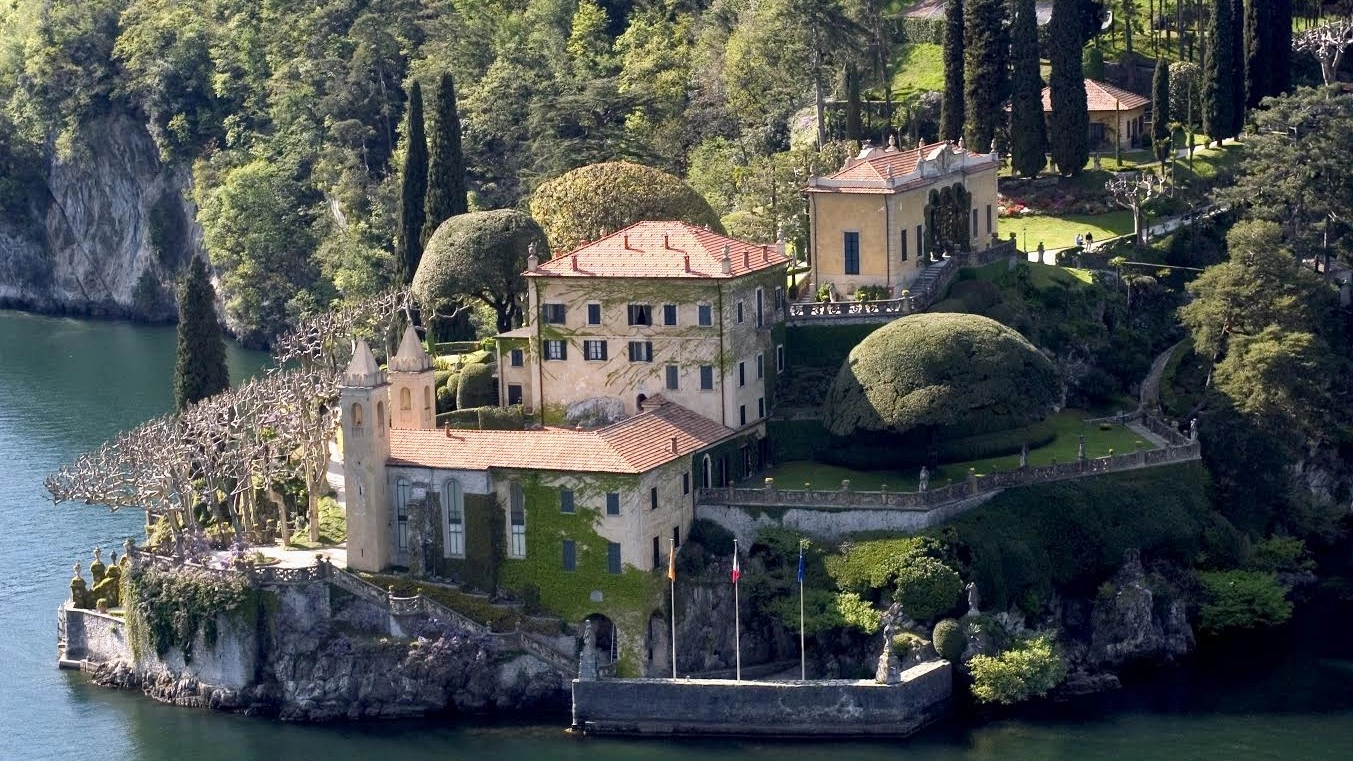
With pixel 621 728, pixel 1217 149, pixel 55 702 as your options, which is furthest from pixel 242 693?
pixel 1217 149

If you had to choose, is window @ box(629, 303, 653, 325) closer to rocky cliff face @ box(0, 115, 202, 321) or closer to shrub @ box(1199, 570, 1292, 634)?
shrub @ box(1199, 570, 1292, 634)

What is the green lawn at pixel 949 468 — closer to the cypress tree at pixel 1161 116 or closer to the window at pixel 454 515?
the window at pixel 454 515

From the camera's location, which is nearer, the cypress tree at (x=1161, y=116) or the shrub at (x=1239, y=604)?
the shrub at (x=1239, y=604)

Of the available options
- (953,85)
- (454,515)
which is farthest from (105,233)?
(454,515)

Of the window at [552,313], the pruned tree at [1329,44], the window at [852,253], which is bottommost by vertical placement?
the window at [552,313]

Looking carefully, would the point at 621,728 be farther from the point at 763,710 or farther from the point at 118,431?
the point at 118,431

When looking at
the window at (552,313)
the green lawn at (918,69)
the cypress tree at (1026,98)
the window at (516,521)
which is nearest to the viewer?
the window at (516,521)

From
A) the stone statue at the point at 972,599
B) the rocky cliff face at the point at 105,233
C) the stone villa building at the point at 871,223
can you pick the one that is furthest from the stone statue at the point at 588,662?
the rocky cliff face at the point at 105,233
